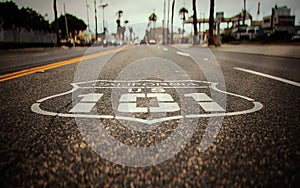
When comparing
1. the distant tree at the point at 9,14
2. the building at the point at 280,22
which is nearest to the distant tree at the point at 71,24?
the distant tree at the point at 9,14

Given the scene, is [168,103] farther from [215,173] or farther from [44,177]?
[44,177]

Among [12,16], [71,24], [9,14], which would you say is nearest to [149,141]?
[9,14]

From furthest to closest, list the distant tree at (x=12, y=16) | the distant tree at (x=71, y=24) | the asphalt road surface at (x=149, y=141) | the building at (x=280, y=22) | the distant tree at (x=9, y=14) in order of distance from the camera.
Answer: the distant tree at (x=71, y=24), the building at (x=280, y=22), the distant tree at (x=12, y=16), the distant tree at (x=9, y=14), the asphalt road surface at (x=149, y=141)

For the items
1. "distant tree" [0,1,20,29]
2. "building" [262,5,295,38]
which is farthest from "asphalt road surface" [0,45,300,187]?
"building" [262,5,295,38]

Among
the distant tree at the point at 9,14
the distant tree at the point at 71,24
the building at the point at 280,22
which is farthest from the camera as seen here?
the distant tree at the point at 71,24

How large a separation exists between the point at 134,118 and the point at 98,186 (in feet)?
2.39

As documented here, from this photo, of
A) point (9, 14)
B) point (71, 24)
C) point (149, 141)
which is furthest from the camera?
point (71, 24)

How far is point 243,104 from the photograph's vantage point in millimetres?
1920

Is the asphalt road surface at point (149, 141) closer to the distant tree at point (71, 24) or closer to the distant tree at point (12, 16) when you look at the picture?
the distant tree at point (12, 16)

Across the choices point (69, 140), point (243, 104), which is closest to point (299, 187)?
point (69, 140)

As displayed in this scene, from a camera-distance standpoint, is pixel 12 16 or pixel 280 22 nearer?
pixel 12 16

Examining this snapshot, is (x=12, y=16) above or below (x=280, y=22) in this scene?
below

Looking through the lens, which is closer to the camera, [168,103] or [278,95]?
[168,103]

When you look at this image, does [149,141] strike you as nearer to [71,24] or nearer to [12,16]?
[12,16]
